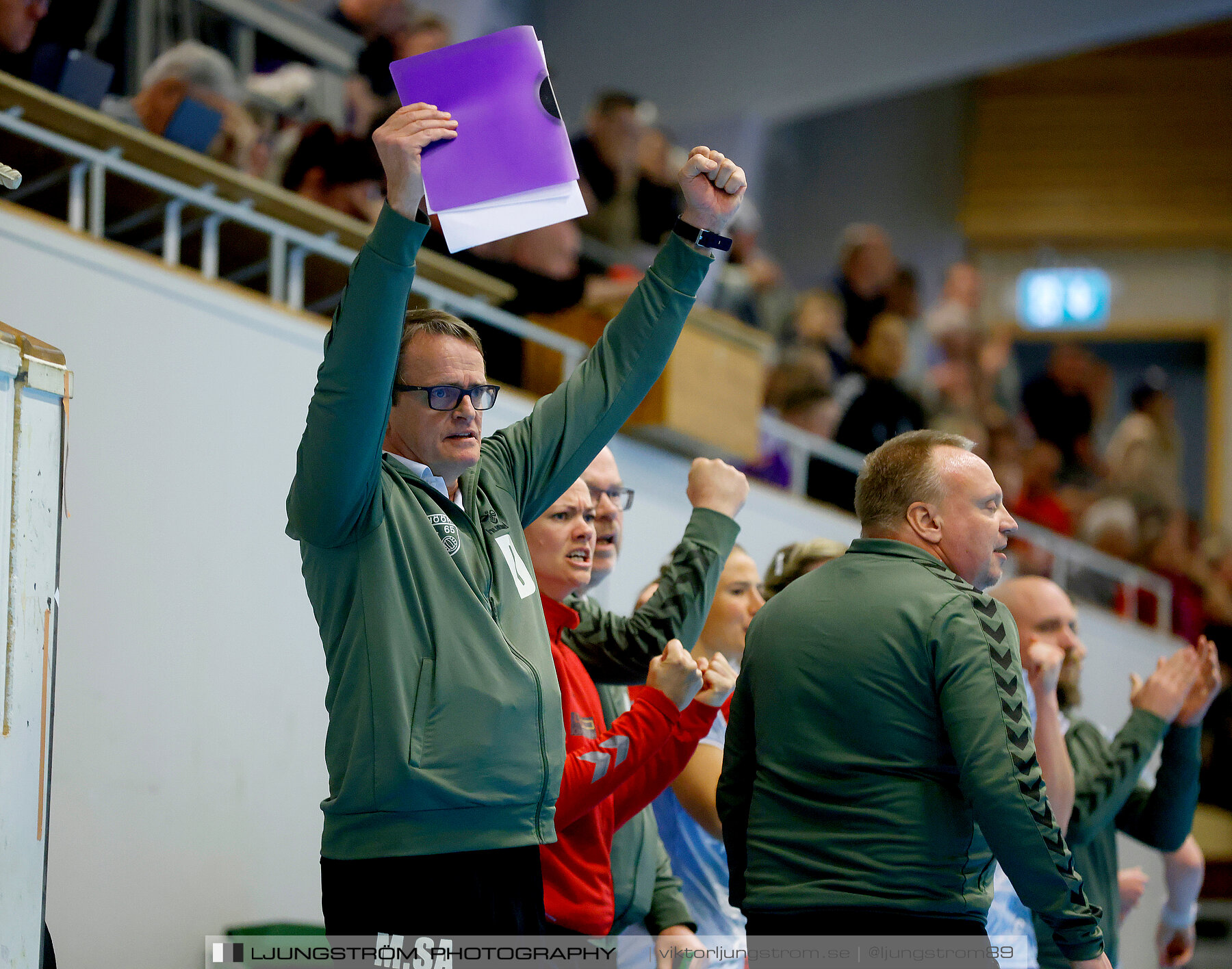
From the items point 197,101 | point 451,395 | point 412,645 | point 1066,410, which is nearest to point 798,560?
point 451,395

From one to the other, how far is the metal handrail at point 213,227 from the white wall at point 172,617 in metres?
0.21

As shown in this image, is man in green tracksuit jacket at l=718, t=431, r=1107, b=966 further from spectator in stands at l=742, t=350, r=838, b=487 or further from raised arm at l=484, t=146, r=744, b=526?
spectator in stands at l=742, t=350, r=838, b=487

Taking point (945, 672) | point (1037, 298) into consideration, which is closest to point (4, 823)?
point (945, 672)

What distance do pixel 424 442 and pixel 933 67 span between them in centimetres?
720

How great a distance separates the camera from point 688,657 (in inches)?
84.4

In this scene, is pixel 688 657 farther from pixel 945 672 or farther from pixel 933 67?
pixel 933 67

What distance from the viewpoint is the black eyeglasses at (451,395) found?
1.88 meters

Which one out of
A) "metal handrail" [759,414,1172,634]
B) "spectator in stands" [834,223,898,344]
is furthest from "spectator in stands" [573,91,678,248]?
"spectator in stands" [834,223,898,344]

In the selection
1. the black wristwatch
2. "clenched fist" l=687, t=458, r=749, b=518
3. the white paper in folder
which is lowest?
"clenched fist" l=687, t=458, r=749, b=518

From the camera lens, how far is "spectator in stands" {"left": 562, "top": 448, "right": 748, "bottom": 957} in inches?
93.1

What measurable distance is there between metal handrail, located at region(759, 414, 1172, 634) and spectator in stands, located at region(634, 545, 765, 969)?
2469 millimetres

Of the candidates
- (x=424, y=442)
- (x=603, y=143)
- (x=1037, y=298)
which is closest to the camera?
(x=424, y=442)

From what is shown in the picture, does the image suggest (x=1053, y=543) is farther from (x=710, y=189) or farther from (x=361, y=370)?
(x=361, y=370)

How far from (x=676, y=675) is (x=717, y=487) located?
42 cm
